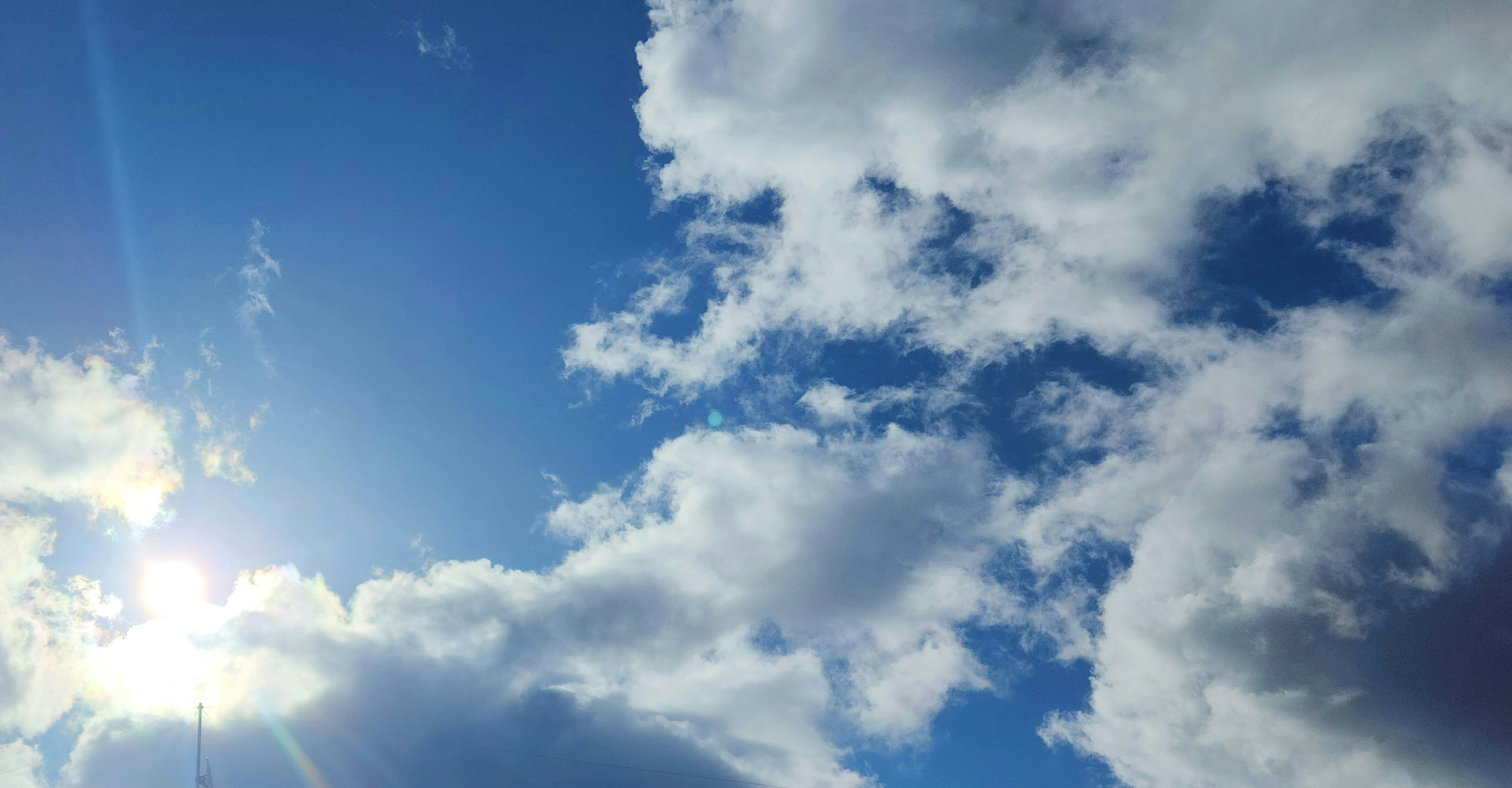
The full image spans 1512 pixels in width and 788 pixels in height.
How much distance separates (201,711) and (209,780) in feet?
39.0

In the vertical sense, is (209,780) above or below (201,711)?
below

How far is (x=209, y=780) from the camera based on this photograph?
123 meters

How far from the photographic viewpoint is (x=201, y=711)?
130 meters
